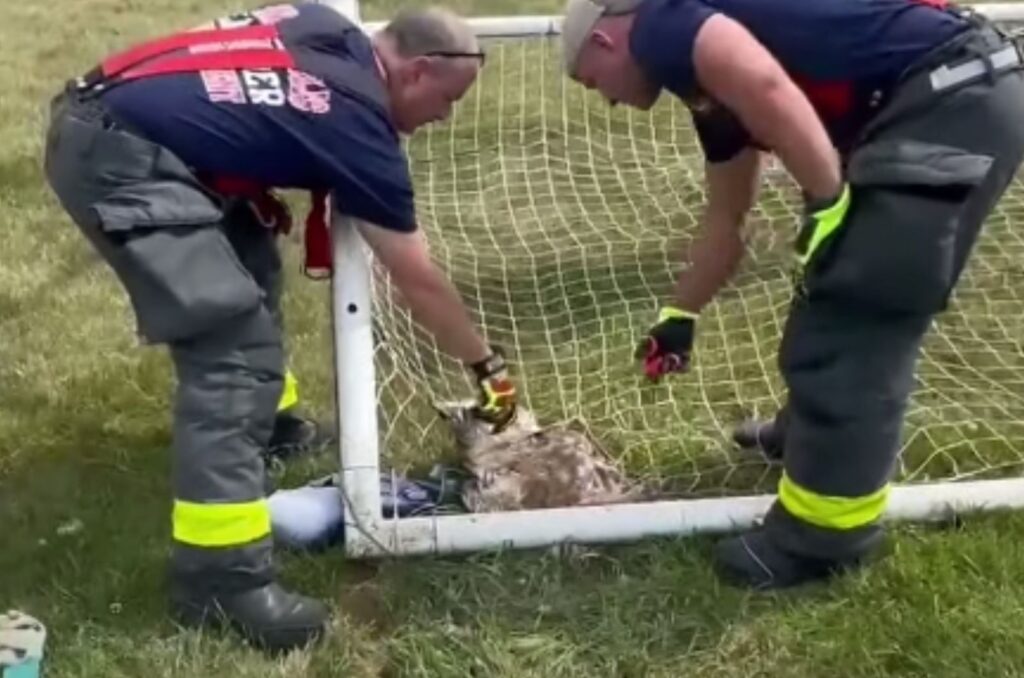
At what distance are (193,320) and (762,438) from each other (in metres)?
1.46

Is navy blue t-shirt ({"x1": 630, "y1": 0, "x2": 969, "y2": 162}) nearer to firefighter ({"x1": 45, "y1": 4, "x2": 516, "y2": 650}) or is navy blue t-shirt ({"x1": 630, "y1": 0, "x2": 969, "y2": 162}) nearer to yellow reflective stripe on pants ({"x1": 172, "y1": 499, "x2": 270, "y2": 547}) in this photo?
firefighter ({"x1": 45, "y1": 4, "x2": 516, "y2": 650})

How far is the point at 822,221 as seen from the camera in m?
3.27

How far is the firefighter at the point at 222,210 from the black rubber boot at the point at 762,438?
965 mm

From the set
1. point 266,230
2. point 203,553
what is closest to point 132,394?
point 266,230

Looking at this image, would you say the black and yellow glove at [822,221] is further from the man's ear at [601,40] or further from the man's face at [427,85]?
the man's face at [427,85]

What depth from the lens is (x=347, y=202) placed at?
136 inches

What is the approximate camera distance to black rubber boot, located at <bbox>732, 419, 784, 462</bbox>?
13.7 ft

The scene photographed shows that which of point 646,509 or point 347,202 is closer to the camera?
point 347,202

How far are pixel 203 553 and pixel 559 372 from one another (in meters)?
1.46

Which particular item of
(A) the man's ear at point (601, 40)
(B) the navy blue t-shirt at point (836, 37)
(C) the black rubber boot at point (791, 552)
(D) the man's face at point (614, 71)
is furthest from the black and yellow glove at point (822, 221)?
(C) the black rubber boot at point (791, 552)

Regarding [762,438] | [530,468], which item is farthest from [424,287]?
[762,438]

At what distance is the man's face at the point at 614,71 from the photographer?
10.9 ft

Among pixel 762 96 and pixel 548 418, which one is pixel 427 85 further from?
pixel 548 418

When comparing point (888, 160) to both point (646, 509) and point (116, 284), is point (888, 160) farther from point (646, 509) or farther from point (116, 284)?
point (116, 284)
